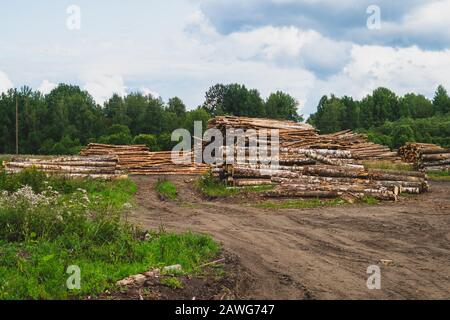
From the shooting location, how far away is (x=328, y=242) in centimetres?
1066

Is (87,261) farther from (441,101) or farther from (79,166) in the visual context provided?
(441,101)

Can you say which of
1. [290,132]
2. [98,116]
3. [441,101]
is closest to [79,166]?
[290,132]

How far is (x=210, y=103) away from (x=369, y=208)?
6235 cm

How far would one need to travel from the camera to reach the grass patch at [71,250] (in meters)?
6.49

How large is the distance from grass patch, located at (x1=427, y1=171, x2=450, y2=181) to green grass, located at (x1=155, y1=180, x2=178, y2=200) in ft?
39.1

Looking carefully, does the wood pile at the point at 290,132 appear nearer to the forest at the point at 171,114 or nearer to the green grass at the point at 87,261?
the green grass at the point at 87,261

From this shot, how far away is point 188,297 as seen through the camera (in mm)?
6648

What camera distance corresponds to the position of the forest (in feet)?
182

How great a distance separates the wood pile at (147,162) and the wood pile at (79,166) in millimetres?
4095
